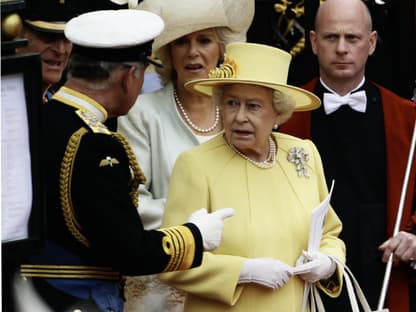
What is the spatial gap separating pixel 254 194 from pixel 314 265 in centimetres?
36

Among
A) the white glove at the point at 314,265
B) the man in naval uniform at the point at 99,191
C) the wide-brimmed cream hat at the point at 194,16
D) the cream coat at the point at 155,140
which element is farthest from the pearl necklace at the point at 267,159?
the wide-brimmed cream hat at the point at 194,16

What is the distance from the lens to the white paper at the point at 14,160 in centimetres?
285

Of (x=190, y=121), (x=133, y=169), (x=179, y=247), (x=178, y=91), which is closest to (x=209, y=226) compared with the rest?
(x=179, y=247)

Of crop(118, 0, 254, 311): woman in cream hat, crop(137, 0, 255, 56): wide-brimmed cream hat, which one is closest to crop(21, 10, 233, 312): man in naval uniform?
crop(118, 0, 254, 311): woman in cream hat

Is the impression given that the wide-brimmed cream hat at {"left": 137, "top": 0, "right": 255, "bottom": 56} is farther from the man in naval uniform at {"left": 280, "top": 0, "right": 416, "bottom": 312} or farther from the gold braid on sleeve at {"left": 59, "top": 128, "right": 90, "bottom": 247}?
the gold braid on sleeve at {"left": 59, "top": 128, "right": 90, "bottom": 247}

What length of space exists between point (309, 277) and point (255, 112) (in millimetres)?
666

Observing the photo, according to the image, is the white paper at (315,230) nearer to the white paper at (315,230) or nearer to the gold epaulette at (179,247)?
the white paper at (315,230)

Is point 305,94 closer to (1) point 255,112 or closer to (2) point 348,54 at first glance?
(1) point 255,112

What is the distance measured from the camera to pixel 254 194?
4.67 metres

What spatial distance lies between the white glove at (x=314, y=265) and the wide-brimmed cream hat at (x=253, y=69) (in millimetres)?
657

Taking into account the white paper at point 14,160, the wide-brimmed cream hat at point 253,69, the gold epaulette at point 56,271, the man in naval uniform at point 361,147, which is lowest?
the man in naval uniform at point 361,147

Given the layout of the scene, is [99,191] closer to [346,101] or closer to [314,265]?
[314,265]

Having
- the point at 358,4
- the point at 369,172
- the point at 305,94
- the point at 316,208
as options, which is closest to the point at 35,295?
the point at 316,208

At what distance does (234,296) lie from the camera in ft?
14.8
